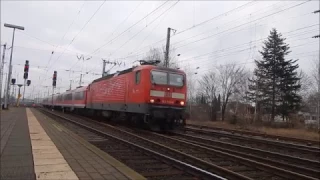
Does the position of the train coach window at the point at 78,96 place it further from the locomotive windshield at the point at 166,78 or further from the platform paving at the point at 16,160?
the platform paving at the point at 16,160

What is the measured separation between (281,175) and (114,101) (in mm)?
14145

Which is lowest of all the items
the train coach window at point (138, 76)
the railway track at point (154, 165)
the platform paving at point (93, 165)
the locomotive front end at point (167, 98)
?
the railway track at point (154, 165)

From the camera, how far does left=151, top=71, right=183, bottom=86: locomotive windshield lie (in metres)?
16.2

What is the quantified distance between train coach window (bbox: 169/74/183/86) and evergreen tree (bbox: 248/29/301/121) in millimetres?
26810

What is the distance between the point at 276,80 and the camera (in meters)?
43.1

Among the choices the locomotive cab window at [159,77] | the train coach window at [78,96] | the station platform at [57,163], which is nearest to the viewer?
the station platform at [57,163]

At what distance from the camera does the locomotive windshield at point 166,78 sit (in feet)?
53.2

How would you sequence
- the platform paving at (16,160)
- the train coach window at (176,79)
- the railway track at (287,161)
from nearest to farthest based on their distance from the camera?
the platform paving at (16,160) → the railway track at (287,161) → the train coach window at (176,79)

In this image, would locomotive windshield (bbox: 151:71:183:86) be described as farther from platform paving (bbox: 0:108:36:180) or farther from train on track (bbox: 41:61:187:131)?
platform paving (bbox: 0:108:36:180)

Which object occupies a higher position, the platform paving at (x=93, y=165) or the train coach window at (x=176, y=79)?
the train coach window at (x=176, y=79)

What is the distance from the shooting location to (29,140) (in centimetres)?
1073

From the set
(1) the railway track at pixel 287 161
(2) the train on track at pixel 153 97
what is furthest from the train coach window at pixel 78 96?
(1) the railway track at pixel 287 161

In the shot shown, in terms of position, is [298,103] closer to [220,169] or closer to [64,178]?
[220,169]

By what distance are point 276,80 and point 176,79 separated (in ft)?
97.6
